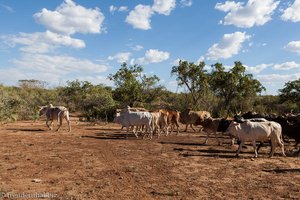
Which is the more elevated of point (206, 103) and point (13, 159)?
point (206, 103)

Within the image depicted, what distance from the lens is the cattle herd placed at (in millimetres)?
13273

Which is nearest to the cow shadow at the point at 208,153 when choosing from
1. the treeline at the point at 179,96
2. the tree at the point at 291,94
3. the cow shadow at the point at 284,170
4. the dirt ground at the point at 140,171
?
the dirt ground at the point at 140,171

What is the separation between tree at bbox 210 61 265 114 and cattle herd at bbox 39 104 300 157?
439 inches

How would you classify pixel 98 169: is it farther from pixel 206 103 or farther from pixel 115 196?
pixel 206 103

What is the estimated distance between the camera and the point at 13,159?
1149 centimetres

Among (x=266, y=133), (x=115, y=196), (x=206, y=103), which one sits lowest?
(x=115, y=196)

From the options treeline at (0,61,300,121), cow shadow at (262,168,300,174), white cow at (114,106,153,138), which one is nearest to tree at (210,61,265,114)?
treeline at (0,61,300,121)

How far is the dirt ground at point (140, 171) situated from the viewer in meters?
8.13

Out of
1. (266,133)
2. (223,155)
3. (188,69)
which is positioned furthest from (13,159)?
(188,69)

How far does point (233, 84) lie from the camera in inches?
1259

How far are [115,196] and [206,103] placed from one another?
2666 cm

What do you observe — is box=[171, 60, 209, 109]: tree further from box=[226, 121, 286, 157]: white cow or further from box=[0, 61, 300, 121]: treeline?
box=[226, 121, 286, 157]: white cow

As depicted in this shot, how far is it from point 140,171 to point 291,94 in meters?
30.3

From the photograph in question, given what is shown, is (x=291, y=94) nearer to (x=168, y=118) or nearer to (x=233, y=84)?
(x=233, y=84)
